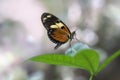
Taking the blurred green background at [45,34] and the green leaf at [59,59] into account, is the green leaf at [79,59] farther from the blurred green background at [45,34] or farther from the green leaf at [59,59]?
the blurred green background at [45,34]

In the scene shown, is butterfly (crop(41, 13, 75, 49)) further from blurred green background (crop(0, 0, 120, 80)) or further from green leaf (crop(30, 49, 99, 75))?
blurred green background (crop(0, 0, 120, 80))

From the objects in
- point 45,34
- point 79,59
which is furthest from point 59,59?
point 45,34

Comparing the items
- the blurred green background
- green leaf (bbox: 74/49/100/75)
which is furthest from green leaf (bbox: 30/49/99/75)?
the blurred green background

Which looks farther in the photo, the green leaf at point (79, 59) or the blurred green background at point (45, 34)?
the blurred green background at point (45, 34)

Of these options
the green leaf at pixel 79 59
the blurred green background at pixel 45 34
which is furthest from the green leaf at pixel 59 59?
the blurred green background at pixel 45 34

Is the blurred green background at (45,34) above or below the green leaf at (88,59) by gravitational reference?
below

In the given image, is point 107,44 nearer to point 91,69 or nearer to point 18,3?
point 18,3
